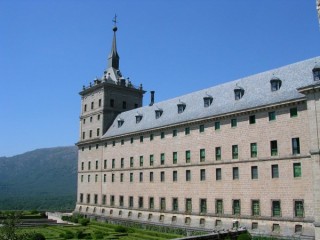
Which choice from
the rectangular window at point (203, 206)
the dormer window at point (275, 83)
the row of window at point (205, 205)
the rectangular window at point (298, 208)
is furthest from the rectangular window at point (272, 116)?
the rectangular window at point (203, 206)

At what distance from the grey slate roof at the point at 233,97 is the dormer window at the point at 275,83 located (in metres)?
0.42

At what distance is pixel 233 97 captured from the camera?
4528 centimetres

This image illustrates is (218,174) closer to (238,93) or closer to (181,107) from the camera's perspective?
(238,93)

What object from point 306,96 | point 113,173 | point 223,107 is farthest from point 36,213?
point 306,96

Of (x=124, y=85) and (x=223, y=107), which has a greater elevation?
(x=124, y=85)

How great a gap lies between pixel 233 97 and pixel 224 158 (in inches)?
302

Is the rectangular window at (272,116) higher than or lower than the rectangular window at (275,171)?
higher

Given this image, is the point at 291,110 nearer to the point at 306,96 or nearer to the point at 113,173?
the point at 306,96

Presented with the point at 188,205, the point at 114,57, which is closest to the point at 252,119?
the point at 188,205

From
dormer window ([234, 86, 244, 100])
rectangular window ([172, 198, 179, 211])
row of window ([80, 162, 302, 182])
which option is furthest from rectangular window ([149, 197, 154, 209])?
dormer window ([234, 86, 244, 100])

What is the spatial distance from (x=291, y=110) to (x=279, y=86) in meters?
4.13

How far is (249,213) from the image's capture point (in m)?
39.6

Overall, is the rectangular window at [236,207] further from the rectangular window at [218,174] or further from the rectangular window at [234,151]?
the rectangular window at [234,151]

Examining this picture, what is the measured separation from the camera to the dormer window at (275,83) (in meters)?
40.4
